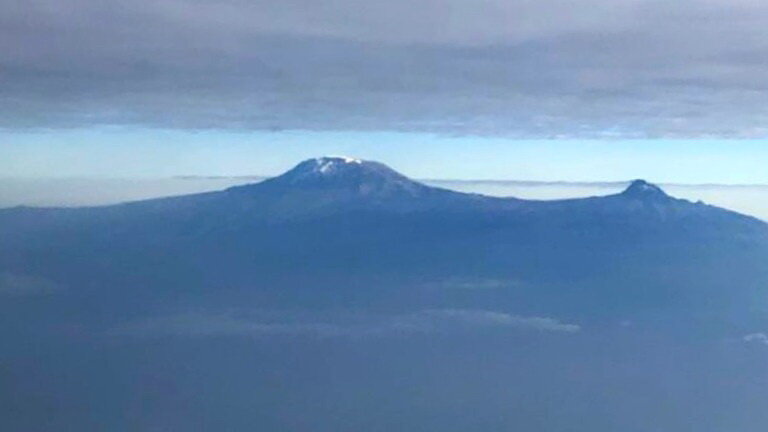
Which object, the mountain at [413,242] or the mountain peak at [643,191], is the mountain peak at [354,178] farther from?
the mountain peak at [643,191]

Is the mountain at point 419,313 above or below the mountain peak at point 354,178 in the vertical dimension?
below

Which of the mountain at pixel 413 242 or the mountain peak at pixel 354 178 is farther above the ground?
the mountain peak at pixel 354 178

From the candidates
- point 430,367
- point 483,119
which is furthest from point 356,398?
point 483,119

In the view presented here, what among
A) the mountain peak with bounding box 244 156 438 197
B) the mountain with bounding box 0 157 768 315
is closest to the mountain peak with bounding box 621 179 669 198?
the mountain with bounding box 0 157 768 315

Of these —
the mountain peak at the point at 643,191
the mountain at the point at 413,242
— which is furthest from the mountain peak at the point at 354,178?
the mountain peak at the point at 643,191

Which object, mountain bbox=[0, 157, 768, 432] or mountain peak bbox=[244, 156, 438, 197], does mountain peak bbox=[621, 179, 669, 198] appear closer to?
mountain bbox=[0, 157, 768, 432]

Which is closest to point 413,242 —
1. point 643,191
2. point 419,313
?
point 419,313

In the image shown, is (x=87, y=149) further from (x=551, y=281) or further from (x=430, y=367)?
(x=551, y=281)
